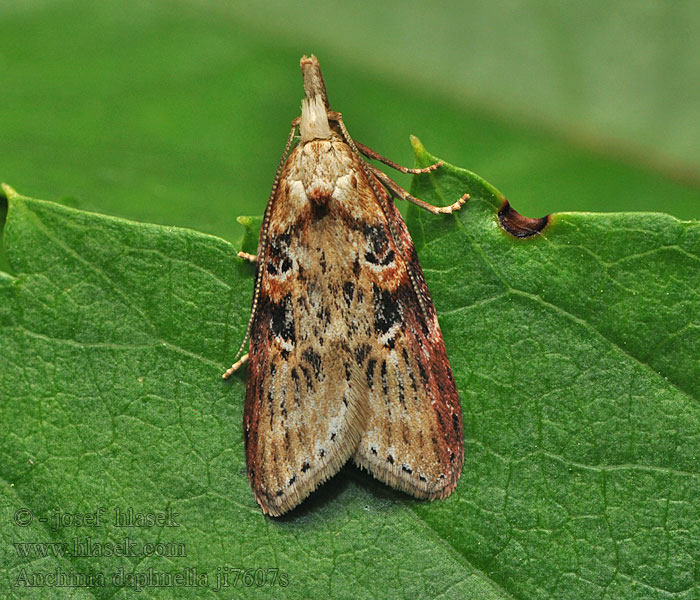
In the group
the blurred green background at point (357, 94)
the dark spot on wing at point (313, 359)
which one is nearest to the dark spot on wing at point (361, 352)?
the dark spot on wing at point (313, 359)

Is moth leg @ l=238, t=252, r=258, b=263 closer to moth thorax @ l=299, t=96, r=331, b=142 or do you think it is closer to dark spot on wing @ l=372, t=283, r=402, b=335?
dark spot on wing @ l=372, t=283, r=402, b=335

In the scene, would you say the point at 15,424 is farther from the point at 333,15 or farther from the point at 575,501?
the point at 333,15

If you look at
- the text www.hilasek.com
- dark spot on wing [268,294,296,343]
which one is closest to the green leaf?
the text www.hilasek.com

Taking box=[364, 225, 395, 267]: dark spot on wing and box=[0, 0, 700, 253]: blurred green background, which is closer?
box=[364, 225, 395, 267]: dark spot on wing

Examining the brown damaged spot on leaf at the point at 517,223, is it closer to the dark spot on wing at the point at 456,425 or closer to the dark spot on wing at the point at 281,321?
the dark spot on wing at the point at 456,425

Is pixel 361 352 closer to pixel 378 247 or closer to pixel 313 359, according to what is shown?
pixel 313 359
